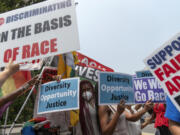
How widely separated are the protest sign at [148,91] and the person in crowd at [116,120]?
687 mm

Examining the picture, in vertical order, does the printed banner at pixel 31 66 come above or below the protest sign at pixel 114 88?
above

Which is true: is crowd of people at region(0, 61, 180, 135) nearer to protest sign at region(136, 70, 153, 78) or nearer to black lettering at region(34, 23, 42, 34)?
black lettering at region(34, 23, 42, 34)

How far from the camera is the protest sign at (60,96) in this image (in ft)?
10.3

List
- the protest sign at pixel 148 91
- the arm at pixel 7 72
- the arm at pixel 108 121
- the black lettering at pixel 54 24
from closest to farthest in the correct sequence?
the arm at pixel 7 72 → the arm at pixel 108 121 → the black lettering at pixel 54 24 → the protest sign at pixel 148 91

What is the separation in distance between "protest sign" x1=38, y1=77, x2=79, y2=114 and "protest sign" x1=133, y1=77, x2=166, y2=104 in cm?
167

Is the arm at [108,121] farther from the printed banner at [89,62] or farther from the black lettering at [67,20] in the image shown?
the printed banner at [89,62]

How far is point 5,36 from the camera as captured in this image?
3496 mm

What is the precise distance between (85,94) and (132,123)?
0.89 metres

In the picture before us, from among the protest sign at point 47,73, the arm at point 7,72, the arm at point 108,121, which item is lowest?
the arm at point 108,121

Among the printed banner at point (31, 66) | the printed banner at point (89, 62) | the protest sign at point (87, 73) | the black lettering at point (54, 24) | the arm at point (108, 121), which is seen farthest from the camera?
the printed banner at point (89, 62)

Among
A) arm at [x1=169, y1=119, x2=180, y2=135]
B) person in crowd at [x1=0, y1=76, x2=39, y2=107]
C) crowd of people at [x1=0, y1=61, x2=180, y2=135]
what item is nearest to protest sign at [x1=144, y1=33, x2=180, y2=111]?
arm at [x1=169, y1=119, x2=180, y2=135]

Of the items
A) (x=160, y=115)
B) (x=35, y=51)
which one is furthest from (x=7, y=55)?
(x=160, y=115)

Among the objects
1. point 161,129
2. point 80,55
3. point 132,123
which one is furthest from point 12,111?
point 132,123

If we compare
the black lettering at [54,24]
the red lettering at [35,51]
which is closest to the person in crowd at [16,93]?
the red lettering at [35,51]
